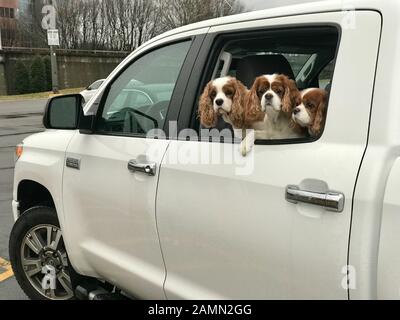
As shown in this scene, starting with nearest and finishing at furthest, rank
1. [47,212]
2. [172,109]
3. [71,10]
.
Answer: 1. [172,109]
2. [47,212]
3. [71,10]

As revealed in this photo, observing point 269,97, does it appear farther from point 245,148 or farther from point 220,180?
point 220,180

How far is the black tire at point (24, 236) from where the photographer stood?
3379mm

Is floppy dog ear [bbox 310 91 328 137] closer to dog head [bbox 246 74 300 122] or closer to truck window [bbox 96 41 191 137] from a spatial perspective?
dog head [bbox 246 74 300 122]

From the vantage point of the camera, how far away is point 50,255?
343cm

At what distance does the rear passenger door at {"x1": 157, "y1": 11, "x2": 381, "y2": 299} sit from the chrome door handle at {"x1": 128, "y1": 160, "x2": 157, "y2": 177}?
7 centimetres

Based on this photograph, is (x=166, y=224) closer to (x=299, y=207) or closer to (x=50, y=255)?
(x=299, y=207)

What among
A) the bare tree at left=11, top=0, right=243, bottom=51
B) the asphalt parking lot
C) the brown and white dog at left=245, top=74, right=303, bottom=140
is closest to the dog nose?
the brown and white dog at left=245, top=74, right=303, bottom=140

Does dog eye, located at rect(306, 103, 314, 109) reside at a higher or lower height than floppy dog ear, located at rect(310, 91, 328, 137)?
higher

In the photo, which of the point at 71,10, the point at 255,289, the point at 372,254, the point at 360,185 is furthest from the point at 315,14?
the point at 71,10

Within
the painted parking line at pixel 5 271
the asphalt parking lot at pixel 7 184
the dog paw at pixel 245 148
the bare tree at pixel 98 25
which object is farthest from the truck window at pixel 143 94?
the bare tree at pixel 98 25

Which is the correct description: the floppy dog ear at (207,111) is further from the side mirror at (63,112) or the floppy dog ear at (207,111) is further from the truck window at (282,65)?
the side mirror at (63,112)

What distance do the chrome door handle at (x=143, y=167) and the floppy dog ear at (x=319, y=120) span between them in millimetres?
839

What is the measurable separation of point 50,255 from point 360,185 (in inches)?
98.5

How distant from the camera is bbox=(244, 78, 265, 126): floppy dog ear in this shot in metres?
2.10
